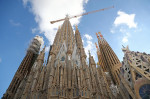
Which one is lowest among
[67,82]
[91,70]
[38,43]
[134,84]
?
[134,84]

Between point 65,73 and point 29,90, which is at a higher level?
point 65,73

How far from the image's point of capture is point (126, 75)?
12.4 meters

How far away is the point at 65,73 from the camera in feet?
60.3

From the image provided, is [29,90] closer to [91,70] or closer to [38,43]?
[91,70]

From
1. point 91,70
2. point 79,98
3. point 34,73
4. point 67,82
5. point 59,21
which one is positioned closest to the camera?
point 79,98

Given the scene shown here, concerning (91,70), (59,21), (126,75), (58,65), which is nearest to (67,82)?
(58,65)

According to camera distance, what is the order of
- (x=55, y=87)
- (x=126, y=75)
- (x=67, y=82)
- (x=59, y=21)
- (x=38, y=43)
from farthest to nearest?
(x=59, y=21), (x=38, y=43), (x=67, y=82), (x=55, y=87), (x=126, y=75)

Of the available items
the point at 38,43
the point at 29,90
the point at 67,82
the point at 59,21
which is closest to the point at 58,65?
the point at 67,82

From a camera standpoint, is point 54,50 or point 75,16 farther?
point 75,16

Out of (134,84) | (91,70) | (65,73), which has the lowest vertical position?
(134,84)

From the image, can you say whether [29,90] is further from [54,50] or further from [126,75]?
[126,75]

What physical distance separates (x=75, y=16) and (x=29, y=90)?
52.0 meters

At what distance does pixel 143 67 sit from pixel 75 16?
54750mm

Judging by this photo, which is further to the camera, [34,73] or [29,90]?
[34,73]
